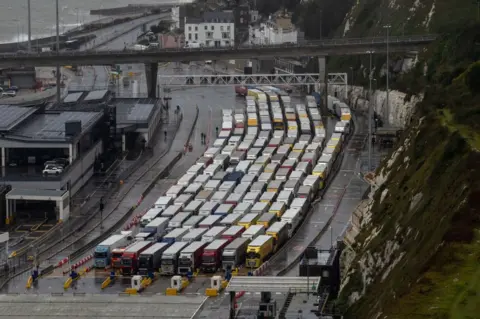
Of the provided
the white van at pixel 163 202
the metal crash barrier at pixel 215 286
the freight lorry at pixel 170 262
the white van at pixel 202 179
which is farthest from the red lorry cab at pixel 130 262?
the white van at pixel 202 179

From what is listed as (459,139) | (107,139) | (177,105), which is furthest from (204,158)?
(459,139)

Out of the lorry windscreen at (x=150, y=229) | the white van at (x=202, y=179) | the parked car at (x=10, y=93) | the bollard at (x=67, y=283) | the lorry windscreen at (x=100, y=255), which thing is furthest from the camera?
the parked car at (x=10, y=93)

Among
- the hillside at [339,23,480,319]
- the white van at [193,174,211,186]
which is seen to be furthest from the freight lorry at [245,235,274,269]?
the white van at [193,174,211,186]

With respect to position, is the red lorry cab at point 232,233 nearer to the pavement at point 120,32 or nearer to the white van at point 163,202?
the white van at point 163,202

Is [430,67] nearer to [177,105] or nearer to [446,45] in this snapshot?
[446,45]

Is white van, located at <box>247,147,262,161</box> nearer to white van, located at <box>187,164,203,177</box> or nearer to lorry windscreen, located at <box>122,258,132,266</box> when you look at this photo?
white van, located at <box>187,164,203,177</box>

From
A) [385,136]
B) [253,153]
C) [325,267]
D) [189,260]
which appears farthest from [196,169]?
[325,267]

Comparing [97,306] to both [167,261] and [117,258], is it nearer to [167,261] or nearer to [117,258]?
[167,261]
